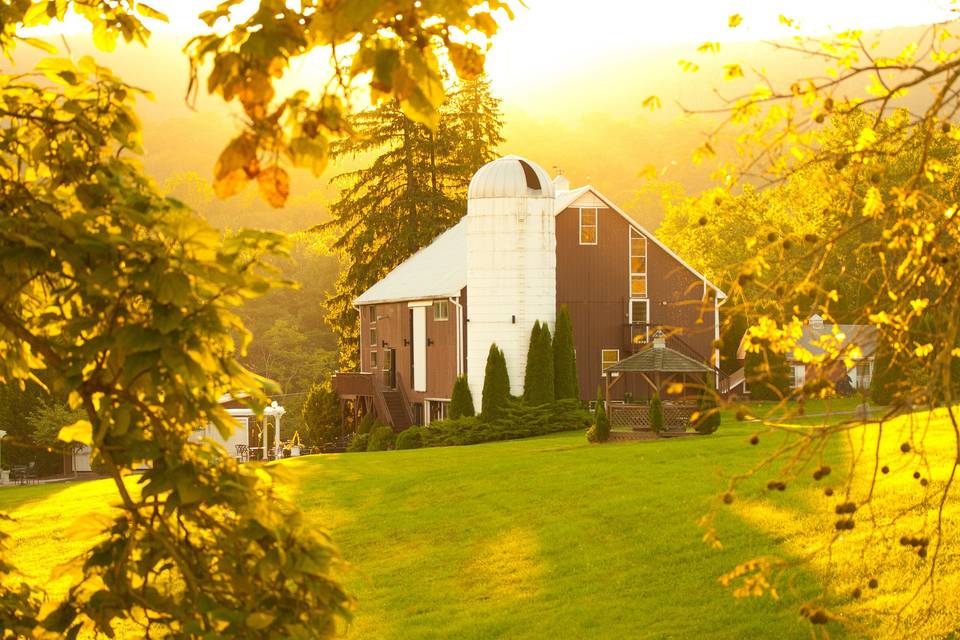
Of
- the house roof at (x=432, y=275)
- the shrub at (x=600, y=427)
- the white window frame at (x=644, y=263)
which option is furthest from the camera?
the house roof at (x=432, y=275)

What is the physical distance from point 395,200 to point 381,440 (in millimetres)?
16982

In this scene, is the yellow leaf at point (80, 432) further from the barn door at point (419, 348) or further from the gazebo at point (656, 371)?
the barn door at point (419, 348)

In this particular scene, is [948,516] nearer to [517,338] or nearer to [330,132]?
[330,132]

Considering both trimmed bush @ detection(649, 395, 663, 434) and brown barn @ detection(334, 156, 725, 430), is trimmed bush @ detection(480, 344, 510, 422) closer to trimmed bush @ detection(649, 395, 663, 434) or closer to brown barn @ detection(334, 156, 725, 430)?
brown barn @ detection(334, 156, 725, 430)

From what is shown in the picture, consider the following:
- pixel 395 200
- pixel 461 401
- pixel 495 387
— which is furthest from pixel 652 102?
pixel 395 200

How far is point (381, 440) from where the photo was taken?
120ft

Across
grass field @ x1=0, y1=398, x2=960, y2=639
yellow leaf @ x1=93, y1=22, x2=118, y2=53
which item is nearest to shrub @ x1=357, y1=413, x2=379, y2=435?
grass field @ x1=0, y1=398, x2=960, y2=639

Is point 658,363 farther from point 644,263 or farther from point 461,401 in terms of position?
point 644,263

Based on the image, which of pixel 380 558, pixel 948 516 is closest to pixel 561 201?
pixel 380 558

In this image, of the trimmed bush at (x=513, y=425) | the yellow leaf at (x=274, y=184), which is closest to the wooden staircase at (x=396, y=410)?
the trimmed bush at (x=513, y=425)

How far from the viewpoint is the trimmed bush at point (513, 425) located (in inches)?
1271

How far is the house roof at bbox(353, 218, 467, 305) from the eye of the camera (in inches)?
1481

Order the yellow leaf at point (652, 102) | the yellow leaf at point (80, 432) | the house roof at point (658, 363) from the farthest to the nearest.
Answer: the house roof at point (658, 363) < the yellow leaf at point (652, 102) < the yellow leaf at point (80, 432)

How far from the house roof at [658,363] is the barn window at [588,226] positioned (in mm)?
6232
